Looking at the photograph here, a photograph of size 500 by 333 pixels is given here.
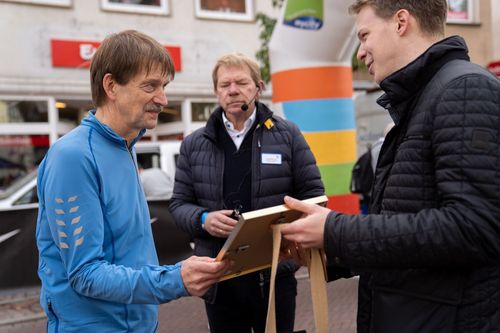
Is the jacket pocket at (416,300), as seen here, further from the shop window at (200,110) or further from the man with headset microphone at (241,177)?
the shop window at (200,110)

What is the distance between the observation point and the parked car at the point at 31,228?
5922 millimetres

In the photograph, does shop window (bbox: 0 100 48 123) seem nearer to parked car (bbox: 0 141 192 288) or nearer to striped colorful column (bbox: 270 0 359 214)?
parked car (bbox: 0 141 192 288)

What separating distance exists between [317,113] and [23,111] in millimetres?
7913

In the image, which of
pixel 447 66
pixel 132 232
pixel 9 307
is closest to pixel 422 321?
pixel 447 66

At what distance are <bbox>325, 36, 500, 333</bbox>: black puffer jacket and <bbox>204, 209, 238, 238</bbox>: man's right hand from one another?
39.0 inches

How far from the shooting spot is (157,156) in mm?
7941

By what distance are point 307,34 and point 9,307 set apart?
4720 millimetres

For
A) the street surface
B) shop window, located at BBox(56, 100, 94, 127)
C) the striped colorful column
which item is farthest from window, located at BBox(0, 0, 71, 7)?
the street surface

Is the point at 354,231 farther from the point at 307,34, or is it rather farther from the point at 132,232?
the point at 307,34

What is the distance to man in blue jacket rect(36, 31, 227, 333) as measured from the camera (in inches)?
62.9

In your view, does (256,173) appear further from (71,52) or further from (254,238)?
(71,52)

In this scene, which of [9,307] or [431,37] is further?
[9,307]

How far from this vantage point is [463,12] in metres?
16.7

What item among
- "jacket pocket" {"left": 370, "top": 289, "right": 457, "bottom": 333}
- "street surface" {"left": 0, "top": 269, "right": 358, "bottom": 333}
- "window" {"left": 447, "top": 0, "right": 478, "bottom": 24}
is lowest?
"street surface" {"left": 0, "top": 269, "right": 358, "bottom": 333}
